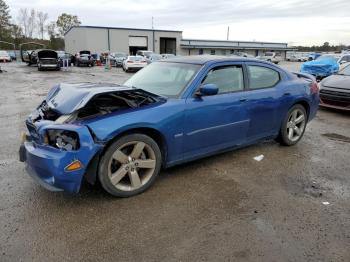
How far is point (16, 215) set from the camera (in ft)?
10.2

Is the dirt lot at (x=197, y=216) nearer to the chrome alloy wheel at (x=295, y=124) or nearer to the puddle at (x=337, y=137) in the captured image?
the chrome alloy wheel at (x=295, y=124)

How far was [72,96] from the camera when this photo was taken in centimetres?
367

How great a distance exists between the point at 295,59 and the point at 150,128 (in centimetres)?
5985

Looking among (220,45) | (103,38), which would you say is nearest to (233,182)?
(103,38)

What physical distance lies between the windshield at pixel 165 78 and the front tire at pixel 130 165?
2.72 feet

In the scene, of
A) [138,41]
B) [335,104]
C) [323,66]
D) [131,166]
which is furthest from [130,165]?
[138,41]

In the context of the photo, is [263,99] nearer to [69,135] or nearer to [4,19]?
[69,135]

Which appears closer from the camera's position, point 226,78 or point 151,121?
point 151,121

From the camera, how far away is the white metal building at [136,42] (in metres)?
47.1

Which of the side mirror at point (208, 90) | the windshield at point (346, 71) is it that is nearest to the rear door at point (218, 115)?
the side mirror at point (208, 90)

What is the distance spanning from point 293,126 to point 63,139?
3988mm

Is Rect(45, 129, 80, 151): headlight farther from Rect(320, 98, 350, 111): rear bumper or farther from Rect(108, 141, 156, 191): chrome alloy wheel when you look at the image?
Rect(320, 98, 350, 111): rear bumper

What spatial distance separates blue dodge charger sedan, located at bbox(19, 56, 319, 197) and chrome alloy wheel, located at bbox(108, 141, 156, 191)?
11 mm

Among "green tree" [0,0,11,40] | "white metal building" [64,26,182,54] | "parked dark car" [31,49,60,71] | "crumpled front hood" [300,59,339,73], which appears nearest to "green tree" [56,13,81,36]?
"green tree" [0,0,11,40]
